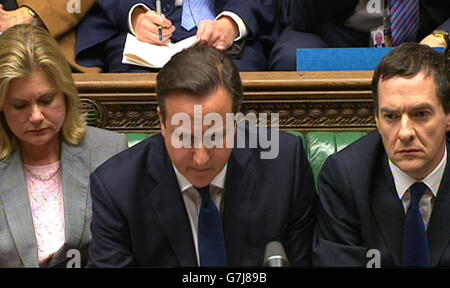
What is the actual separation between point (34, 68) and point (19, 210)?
23 centimetres

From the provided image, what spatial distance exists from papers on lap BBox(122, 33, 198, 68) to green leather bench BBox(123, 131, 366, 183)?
22 centimetres

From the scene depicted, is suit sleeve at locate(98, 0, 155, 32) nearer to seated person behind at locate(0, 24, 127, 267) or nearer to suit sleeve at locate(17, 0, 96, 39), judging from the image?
suit sleeve at locate(17, 0, 96, 39)

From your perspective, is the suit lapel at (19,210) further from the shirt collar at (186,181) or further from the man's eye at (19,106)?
the shirt collar at (186,181)

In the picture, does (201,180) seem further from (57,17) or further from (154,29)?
(57,17)

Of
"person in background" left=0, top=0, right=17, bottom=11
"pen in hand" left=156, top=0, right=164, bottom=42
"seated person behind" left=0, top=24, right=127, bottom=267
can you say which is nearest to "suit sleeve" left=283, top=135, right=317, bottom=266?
"seated person behind" left=0, top=24, right=127, bottom=267

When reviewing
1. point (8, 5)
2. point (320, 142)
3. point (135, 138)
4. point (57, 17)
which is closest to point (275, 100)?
point (320, 142)

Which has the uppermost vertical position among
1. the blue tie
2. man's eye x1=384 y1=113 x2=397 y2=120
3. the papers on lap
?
the papers on lap

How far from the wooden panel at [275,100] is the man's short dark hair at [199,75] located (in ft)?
1.33

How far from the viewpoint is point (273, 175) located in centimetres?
123

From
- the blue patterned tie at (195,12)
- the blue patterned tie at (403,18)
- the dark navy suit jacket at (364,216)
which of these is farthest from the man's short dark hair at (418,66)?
the blue patterned tie at (195,12)

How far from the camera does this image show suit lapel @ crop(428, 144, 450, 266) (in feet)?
3.90
